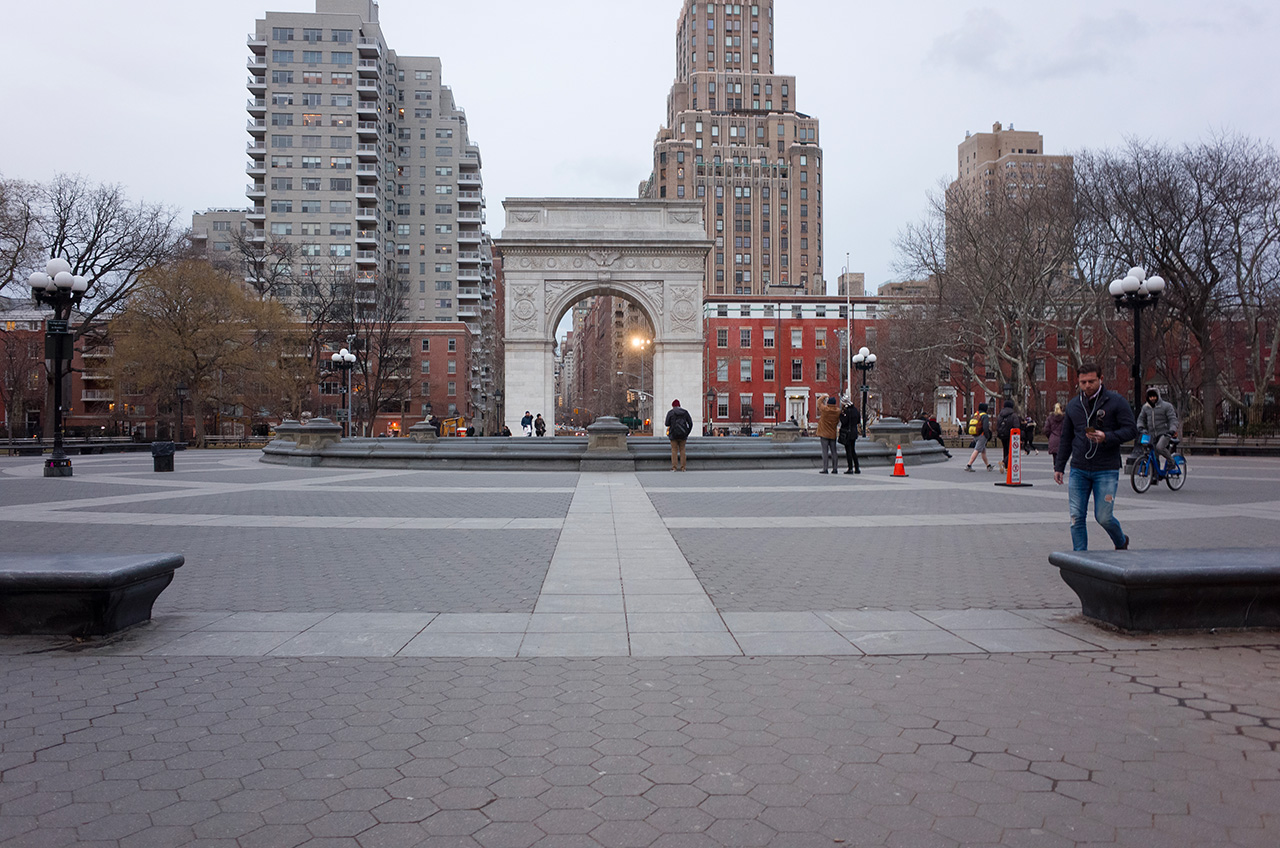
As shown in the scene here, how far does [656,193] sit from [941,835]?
123 m

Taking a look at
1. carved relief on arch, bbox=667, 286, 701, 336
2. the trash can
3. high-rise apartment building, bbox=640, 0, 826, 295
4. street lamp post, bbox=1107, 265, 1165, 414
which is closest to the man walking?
street lamp post, bbox=1107, 265, 1165, 414

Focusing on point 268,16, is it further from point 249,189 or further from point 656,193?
point 656,193

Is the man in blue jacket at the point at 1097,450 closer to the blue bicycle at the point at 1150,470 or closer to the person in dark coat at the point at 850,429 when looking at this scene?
the blue bicycle at the point at 1150,470

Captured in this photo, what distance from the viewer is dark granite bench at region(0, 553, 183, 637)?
493 centimetres

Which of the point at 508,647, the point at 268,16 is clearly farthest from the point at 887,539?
the point at 268,16

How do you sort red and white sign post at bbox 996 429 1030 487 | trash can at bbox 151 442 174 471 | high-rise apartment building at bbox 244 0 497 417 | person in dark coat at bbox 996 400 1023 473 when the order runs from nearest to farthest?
red and white sign post at bbox 996 429 1030 487 → person in dark coat at bbox 996 400 1023 473 → trash can at bbox 151 442 174 471 → high-rise apartment building at bbox 244 0 497 417

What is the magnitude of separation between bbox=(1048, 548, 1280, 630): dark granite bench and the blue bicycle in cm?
1063

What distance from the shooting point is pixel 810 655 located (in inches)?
187

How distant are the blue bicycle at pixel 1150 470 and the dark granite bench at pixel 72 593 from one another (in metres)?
16.2

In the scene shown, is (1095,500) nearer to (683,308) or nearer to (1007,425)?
(1007,425)

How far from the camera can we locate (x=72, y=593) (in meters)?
5.05

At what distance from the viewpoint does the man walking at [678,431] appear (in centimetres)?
1933

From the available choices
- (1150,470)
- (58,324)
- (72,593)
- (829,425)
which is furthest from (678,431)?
(58,324)

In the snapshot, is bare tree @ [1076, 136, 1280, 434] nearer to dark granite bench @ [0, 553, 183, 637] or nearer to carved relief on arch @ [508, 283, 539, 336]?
carved relief on arch @ [508, 283, 539, 336]
